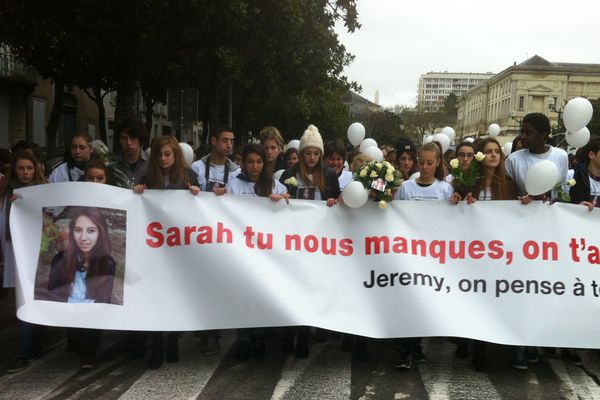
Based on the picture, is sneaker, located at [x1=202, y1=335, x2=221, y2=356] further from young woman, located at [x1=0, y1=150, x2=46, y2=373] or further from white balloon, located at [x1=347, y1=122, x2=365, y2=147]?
white balloon, located at [x1=347, y1=122, x2=365, y2=147]

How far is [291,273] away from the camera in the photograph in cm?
443

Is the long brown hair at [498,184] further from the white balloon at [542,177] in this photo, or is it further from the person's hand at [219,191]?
the person's hand at [219,191]

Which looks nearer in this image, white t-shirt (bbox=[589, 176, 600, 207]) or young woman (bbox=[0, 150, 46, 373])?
young woman (bbox=[0, 150, 46, 373])

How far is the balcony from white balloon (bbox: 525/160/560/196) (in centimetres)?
1969

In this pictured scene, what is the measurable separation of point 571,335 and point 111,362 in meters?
3.51

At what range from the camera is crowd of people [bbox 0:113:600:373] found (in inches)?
170

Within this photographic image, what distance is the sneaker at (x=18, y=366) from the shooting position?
437cm

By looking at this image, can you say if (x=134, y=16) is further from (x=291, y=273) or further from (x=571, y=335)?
(x=571, y=335)

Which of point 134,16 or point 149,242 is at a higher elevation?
point 134,16

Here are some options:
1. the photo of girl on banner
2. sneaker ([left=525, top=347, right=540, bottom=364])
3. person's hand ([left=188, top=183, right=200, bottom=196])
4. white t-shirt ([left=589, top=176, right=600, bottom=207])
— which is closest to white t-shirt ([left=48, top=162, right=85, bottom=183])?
the photo of girl on banner

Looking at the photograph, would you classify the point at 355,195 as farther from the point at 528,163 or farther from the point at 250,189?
the point at 528,163

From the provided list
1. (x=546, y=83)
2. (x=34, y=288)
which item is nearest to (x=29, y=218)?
(x=34, y=288)

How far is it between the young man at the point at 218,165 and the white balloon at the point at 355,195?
132 centimetres

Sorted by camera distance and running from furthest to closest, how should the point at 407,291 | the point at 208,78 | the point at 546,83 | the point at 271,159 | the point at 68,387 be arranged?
the point at 546,83 < the point at 208,78 < the point at 271,159 < the point at 407,291 < the point at 68,387
